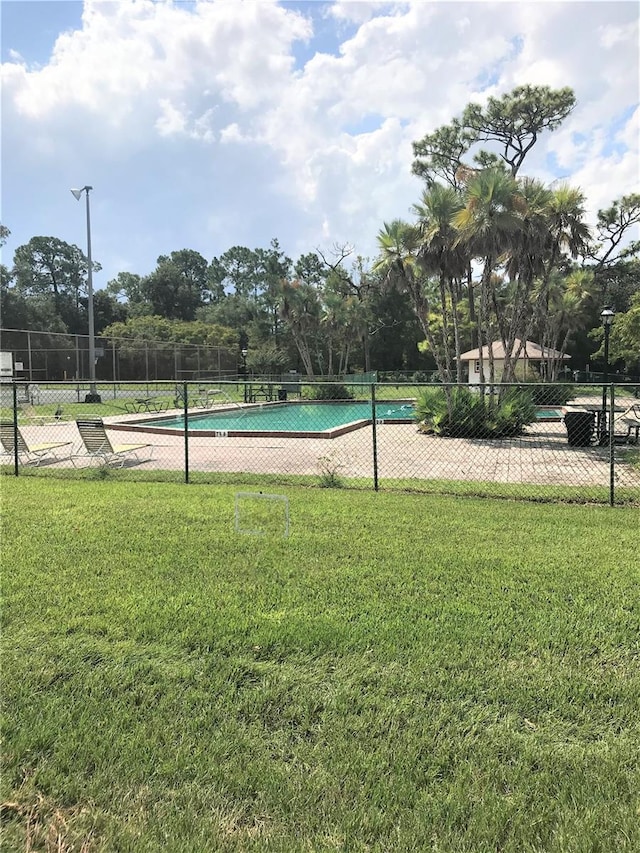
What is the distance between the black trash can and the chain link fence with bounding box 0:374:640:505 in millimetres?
24

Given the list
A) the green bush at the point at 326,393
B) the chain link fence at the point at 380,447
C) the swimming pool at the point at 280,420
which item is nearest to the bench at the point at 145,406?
the chain link fence at the point at 380,447

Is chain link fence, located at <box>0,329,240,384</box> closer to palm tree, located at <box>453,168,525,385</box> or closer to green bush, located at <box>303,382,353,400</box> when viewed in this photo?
green bush, located at <box>303,382,353,400</box>

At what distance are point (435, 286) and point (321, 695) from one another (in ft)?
135

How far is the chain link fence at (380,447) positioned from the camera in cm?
809

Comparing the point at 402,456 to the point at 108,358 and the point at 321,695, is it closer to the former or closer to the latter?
the point at 321,695

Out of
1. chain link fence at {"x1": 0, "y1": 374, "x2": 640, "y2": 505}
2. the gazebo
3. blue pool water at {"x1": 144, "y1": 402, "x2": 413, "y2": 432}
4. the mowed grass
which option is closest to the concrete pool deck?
chain link fence at {"x1": 0, "y1": 374, "x2": 640, "y2": 505}

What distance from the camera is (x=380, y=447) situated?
13227mm

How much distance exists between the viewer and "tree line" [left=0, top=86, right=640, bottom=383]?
15.9 meters

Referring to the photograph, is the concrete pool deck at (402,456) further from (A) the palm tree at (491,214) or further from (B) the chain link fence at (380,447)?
(A) the palm tree at (491,214)

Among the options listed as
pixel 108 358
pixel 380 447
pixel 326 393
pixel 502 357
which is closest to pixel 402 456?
pixel 380 447

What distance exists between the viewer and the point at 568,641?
312cm

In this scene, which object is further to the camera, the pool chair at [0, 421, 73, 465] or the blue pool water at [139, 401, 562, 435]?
the blue pool water at [139, 401, 562, 435]

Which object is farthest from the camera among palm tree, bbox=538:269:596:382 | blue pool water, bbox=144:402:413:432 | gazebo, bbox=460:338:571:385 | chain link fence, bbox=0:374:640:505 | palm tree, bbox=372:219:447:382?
gazebo, bbox=460:338:571:385

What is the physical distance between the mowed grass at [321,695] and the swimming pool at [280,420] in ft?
35.0
